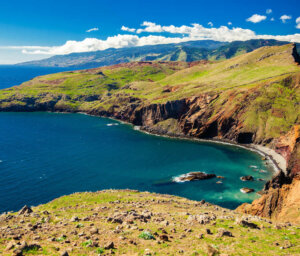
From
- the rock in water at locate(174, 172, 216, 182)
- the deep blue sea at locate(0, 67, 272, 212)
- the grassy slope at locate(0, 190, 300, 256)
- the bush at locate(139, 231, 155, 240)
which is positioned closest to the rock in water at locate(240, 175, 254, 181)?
the deep blue sea at locate(0, 67, 272, 212)

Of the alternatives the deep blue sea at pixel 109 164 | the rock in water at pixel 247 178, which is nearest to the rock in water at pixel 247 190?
the deep blue sea at pixel 109 164

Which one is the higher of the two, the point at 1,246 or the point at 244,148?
the point at 1,246

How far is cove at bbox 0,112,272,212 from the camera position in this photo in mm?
82188

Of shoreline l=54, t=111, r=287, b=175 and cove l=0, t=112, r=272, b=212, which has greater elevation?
shoreline l=54, t=111, r=287, b=175

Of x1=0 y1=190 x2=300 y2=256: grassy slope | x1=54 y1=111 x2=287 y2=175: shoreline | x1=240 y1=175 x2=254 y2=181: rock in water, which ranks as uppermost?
x1=0 y1=190 x2=300 y2=256: grassy slope

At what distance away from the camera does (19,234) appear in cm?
2148

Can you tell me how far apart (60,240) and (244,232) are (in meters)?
18.6

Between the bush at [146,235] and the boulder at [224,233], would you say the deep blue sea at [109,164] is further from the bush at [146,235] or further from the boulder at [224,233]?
the bush at [146,235]

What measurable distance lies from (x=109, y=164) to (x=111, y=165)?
156cm

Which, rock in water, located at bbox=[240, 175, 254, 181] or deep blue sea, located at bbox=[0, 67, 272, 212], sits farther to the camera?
rock in water, located at bbox=[240, 175, 254, 181]

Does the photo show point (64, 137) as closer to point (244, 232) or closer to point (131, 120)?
point (131, 120)

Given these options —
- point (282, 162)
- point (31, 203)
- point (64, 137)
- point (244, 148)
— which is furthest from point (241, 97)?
point (31, 203)

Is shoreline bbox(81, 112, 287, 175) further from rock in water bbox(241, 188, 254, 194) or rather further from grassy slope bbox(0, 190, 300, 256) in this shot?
grassy slope bbox(0, 190, 300, 256)

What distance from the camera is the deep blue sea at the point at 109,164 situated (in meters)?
82.2
